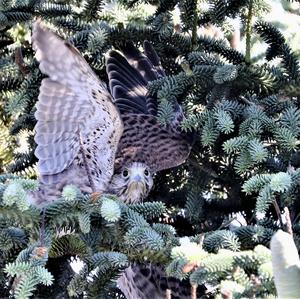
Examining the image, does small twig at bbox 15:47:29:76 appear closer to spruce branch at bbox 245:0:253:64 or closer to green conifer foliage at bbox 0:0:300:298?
green conifer foliage at bbox 0:0:300:298

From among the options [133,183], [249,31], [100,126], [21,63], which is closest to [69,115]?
[100,126]

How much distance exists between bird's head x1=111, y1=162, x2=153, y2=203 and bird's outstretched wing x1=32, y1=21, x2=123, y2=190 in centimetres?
15

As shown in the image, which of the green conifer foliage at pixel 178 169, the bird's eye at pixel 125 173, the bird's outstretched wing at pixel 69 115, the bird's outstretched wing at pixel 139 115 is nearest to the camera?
the green conifer foliage at pixel 178 169

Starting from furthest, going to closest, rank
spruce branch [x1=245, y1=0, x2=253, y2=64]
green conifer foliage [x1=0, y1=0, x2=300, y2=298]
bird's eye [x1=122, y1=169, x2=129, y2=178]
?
bird's eye [x1=122, y1=169, x2=129, y2=178], spruce branch [x1=245, y1=0, x2=253, y2=64], green conifer foliage [x1=0, y1=0, x2=300, y2=298]

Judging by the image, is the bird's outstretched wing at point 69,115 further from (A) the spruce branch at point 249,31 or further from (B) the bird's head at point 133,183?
(A) the spruce branch at point 249,31

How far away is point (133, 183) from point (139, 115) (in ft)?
1.28

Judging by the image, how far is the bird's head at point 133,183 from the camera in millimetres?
4391

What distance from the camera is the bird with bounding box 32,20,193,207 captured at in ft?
12.5

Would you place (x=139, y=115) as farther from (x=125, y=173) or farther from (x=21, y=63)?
(x=21, y=63)

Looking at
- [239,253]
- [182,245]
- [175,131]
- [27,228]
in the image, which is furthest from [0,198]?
[175,131]

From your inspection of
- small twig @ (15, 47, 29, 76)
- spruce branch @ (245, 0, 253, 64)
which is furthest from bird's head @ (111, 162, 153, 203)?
spruce branch @ (245, 0, 253, 64)

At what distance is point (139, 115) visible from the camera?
14.9 feet

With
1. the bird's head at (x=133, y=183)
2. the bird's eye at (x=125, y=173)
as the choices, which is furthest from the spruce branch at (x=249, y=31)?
the bird's eye at (x=125, y=173)

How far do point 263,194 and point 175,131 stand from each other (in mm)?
1778
